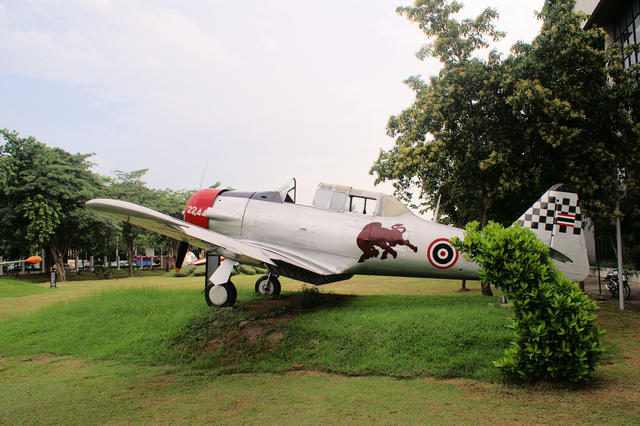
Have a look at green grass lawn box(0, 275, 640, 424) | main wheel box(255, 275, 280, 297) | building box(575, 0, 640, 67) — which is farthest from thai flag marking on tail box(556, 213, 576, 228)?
building box(575, 0, 640, 67)

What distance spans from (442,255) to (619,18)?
2365 centimetres

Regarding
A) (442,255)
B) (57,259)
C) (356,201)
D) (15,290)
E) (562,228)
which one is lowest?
(15,290)

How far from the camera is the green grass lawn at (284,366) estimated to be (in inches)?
161

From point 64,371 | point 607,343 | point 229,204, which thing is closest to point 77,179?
point 229,204

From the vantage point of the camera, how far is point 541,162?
1154 centimetres

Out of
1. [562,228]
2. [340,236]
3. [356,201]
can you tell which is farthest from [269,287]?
[562,228]

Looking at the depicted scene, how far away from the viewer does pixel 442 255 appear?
756 centimetres

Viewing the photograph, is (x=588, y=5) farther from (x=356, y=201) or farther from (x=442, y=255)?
(x=442, y=255)

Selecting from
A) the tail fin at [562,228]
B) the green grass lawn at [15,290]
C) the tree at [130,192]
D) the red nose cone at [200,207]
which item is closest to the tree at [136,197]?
the tree at [130,192]

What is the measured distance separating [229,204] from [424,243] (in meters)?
4.33

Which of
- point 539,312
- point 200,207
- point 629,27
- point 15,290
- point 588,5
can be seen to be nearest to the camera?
point 539,312

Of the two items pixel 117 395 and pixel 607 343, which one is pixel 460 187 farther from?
pixel 117 395

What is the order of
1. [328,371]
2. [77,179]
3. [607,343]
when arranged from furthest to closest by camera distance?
[77,179] < [607,343] < [328,371]

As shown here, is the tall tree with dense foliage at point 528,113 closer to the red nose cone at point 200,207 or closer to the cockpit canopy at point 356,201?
the cockpit canopy at point 356,201
